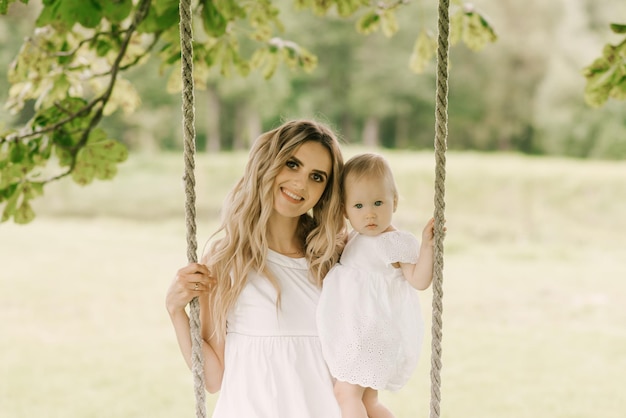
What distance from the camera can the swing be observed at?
1135 millimetres

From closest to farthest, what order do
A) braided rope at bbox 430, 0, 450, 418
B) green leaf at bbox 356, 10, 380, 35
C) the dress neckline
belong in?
braided rope at bbox 430, 0, 450, 418 → the dress neckline → green leaf at bbox 356, 10, 380, 35

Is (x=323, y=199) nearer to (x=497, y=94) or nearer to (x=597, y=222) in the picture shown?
(x=597, y=222)

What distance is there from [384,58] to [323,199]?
30.7 ft

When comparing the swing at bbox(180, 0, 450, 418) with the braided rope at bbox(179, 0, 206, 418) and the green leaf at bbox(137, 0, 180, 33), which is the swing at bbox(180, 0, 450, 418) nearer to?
the braided rope at bbox(179, 0, 206, 418)

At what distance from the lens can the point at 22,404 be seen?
418 cm

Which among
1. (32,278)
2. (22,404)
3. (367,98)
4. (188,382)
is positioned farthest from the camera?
(367,98)

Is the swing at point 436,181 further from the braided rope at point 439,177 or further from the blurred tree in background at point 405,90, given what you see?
the blurred tree in background at point 405,90

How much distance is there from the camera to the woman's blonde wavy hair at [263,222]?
133 cm

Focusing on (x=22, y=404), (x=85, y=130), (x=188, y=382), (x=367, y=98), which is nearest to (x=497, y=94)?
(x=367, y=98)

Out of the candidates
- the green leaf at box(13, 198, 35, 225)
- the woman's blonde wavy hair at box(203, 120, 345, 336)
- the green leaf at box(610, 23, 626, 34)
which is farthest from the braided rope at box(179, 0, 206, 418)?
the green leaf at box(610, 23, 626, 34)

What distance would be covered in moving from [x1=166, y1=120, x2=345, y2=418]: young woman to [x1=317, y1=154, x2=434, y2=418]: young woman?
5 centimetres

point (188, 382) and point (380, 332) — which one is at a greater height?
point (380, 332)

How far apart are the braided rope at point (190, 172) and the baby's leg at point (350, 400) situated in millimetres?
250

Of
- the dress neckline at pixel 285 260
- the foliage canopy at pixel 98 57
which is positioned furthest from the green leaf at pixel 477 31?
the dress neckline at pixel 285 260
